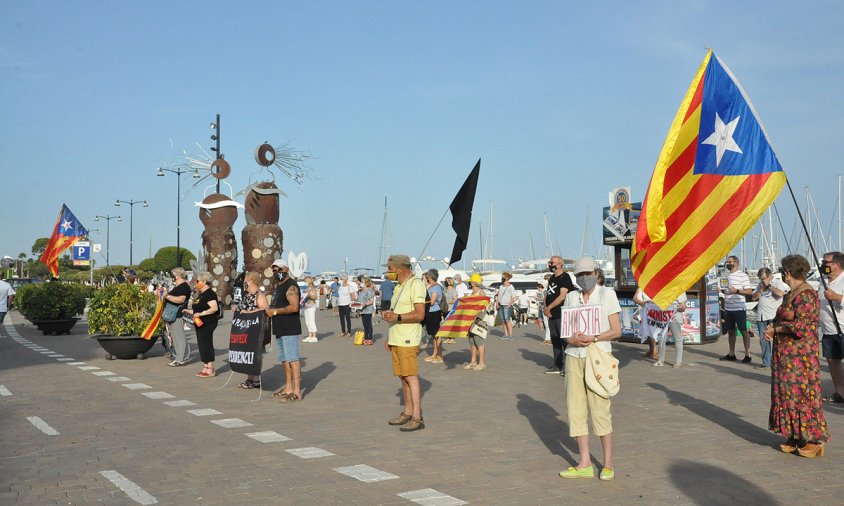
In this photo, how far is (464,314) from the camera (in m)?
14.2

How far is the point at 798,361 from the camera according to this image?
745 cm

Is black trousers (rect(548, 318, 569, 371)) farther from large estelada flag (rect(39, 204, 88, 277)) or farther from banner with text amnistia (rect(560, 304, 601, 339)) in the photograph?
large estelada flag (rect(39, 204, 88, 277))

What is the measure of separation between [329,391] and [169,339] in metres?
5.66

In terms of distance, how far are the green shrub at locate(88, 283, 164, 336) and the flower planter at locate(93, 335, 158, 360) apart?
226mm

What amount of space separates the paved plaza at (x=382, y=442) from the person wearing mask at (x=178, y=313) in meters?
1.06

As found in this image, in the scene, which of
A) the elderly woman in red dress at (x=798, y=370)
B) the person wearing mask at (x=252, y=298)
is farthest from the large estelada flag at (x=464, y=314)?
the elderly woman in red dress at (x=798, y=370)

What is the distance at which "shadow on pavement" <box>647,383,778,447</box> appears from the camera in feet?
26.8

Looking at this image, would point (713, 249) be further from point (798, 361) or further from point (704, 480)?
point (704, 480)

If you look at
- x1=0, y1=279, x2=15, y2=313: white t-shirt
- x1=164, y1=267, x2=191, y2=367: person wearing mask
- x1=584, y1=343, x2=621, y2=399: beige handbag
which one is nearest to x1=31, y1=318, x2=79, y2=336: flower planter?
x1=0, y1=279, x2=15, y2=313: white t-shirt

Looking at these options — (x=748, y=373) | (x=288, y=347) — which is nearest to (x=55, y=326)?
(x=288, y=347)

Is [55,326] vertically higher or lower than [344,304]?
lower

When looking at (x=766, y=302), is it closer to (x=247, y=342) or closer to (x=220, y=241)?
(x=247, y=342)

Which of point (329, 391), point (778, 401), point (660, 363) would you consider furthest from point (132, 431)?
point (660, 363)

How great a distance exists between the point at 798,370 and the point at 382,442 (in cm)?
399
